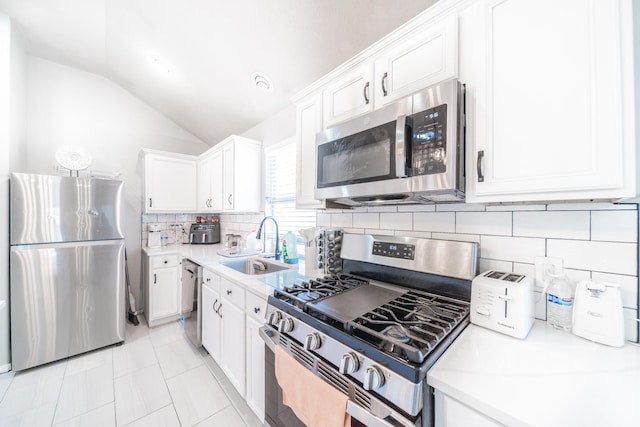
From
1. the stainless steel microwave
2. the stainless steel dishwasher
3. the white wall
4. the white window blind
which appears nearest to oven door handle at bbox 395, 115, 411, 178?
the stainless steel microwave

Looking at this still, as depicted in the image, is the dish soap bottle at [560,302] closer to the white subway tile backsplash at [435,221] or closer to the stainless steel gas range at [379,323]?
the stainless steel gas range at [379,323]

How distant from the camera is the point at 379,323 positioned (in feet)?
2.88

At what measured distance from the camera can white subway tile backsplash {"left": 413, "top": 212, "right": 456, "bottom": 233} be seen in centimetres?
124

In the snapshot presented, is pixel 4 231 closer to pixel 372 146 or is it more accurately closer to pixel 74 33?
pixel 74 33

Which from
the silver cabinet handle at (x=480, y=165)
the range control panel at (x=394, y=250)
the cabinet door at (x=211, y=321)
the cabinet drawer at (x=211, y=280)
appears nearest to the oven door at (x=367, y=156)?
the silver cabinet handle at (x=480, y=165)

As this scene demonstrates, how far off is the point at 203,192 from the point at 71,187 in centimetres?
126

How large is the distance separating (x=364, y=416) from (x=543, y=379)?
19.7 inches

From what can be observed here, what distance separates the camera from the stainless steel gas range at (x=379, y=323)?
685 millimetres

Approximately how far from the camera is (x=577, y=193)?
0.72 metres

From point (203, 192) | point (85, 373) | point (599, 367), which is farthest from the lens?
point (203, 192)

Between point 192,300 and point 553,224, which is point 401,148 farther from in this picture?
point 192,300

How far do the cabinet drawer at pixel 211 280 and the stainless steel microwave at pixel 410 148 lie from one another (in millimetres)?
1339

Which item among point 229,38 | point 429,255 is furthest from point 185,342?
→ point 229,38

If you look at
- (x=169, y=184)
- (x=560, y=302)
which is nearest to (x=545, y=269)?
(x=560, y=302)
